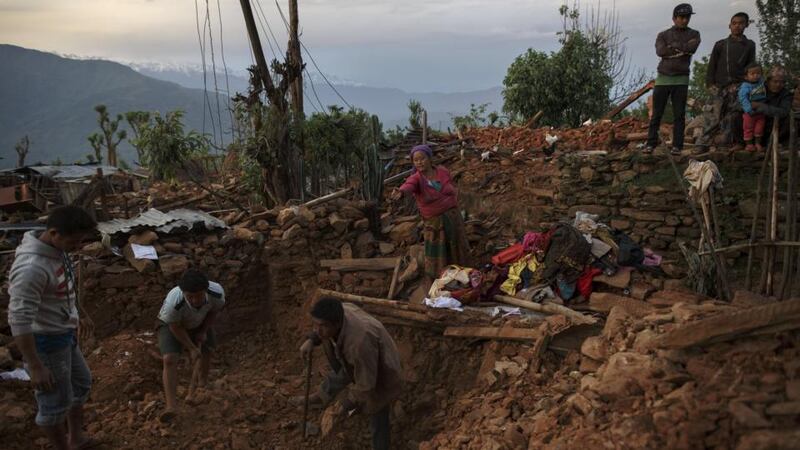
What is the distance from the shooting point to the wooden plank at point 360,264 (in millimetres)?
6748

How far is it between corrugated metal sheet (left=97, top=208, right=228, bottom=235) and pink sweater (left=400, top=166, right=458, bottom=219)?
2.71 metres

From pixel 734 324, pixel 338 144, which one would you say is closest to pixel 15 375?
pixel 338 144

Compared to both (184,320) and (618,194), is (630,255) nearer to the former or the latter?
(618,194)

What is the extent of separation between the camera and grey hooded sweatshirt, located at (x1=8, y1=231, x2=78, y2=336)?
298 centimetres

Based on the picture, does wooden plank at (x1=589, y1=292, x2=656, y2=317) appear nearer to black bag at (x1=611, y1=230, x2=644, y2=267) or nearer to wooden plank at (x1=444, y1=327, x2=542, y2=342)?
black bag at (x1=611, y1=230, x2=644, y2=267)

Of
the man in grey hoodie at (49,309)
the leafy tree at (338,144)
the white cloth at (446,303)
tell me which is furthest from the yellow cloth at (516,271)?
the man in grey hoodie at (49,309)

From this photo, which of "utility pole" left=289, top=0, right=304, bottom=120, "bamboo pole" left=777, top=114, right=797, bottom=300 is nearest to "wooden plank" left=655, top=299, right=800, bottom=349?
"bamboo pole" left=777, top=114, right=797, bottom=300

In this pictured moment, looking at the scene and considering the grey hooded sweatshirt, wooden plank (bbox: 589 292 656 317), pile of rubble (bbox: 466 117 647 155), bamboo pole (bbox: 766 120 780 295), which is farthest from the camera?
pile of rubble (bbox: 466 117 647 155)

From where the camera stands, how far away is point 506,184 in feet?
29.7

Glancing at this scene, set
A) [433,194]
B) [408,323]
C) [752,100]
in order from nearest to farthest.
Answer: [408,323]
[433,194]
[752,100]

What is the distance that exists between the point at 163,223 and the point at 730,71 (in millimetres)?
7734

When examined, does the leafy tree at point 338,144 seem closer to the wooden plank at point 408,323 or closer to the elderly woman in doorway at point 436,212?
the elderly woman in doorway at point 436,212

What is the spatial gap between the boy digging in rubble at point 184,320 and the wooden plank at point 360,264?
233 cm

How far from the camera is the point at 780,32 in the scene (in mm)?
14125
